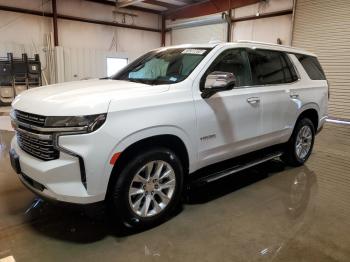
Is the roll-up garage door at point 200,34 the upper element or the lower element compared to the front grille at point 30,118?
upper

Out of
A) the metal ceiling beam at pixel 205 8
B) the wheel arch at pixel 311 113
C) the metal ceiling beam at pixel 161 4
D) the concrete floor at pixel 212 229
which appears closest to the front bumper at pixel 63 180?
the concrete floor at pixel 212 229

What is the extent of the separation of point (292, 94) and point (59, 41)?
9.01 meters

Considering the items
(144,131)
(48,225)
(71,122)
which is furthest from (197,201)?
(71,122)

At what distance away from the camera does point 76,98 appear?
217cm

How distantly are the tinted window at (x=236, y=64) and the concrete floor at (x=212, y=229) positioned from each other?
1268 millimetres

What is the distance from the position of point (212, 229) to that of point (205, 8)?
9.84 metres

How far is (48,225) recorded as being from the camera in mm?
2568

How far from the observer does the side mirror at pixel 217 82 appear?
2.58 m

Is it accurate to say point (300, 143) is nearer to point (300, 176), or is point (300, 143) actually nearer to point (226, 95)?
point (300, 176)

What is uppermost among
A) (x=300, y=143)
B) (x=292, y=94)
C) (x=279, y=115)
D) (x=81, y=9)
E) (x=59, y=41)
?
(x=81, y=9)

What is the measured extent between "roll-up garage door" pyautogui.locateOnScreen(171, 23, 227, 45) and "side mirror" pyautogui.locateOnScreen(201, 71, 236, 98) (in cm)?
808

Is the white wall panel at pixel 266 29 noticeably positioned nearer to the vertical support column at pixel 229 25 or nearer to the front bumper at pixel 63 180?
the vertical support column at pixel 229 25

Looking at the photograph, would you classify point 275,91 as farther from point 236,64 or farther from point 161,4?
point 161,4

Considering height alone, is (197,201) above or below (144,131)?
below
